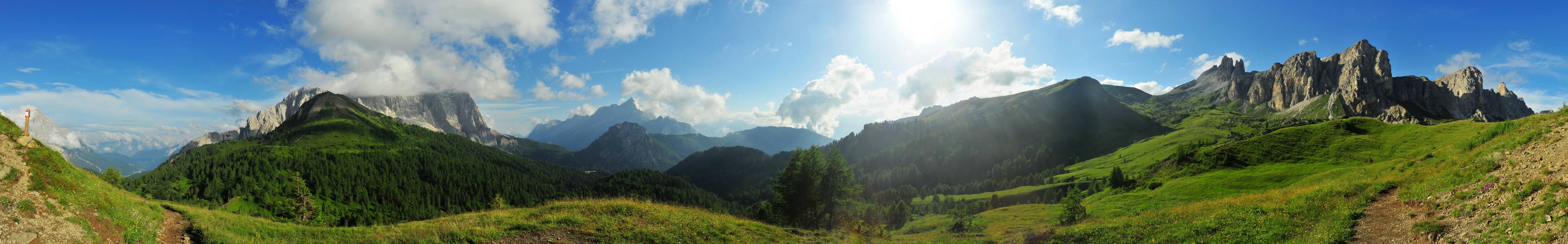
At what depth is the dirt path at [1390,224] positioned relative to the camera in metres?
19.2

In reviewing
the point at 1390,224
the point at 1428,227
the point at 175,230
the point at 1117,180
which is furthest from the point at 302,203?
the point at 1117,180

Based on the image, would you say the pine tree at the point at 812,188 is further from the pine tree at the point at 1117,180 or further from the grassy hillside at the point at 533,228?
the pine tree at the point at 1117,180

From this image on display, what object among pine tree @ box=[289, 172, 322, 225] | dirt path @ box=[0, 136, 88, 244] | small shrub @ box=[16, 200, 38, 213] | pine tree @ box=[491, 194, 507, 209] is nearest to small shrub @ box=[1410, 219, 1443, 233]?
pine tree @ box=[491, 194, 507, 209]

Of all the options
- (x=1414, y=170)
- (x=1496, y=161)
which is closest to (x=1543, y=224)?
(x=1496, y=161)

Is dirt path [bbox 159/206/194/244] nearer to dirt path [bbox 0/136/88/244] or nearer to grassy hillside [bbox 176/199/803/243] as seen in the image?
grassy hillside [bbox 176/199/803/243]

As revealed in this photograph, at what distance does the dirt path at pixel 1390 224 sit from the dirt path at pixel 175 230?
48361 mm

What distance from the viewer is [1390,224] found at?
21.0 meters

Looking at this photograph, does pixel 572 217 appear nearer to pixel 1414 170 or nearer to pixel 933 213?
pixel 1414 170

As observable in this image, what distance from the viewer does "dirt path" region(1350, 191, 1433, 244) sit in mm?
19203

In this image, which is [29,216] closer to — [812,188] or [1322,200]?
[812,188]

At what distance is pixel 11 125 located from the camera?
2211 centimetres

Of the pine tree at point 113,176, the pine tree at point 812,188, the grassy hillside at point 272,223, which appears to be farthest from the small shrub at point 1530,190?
the pine tree at point 113,176

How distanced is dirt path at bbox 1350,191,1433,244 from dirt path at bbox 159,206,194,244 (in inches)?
1904

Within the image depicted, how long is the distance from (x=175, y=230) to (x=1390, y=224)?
53.0 metres
